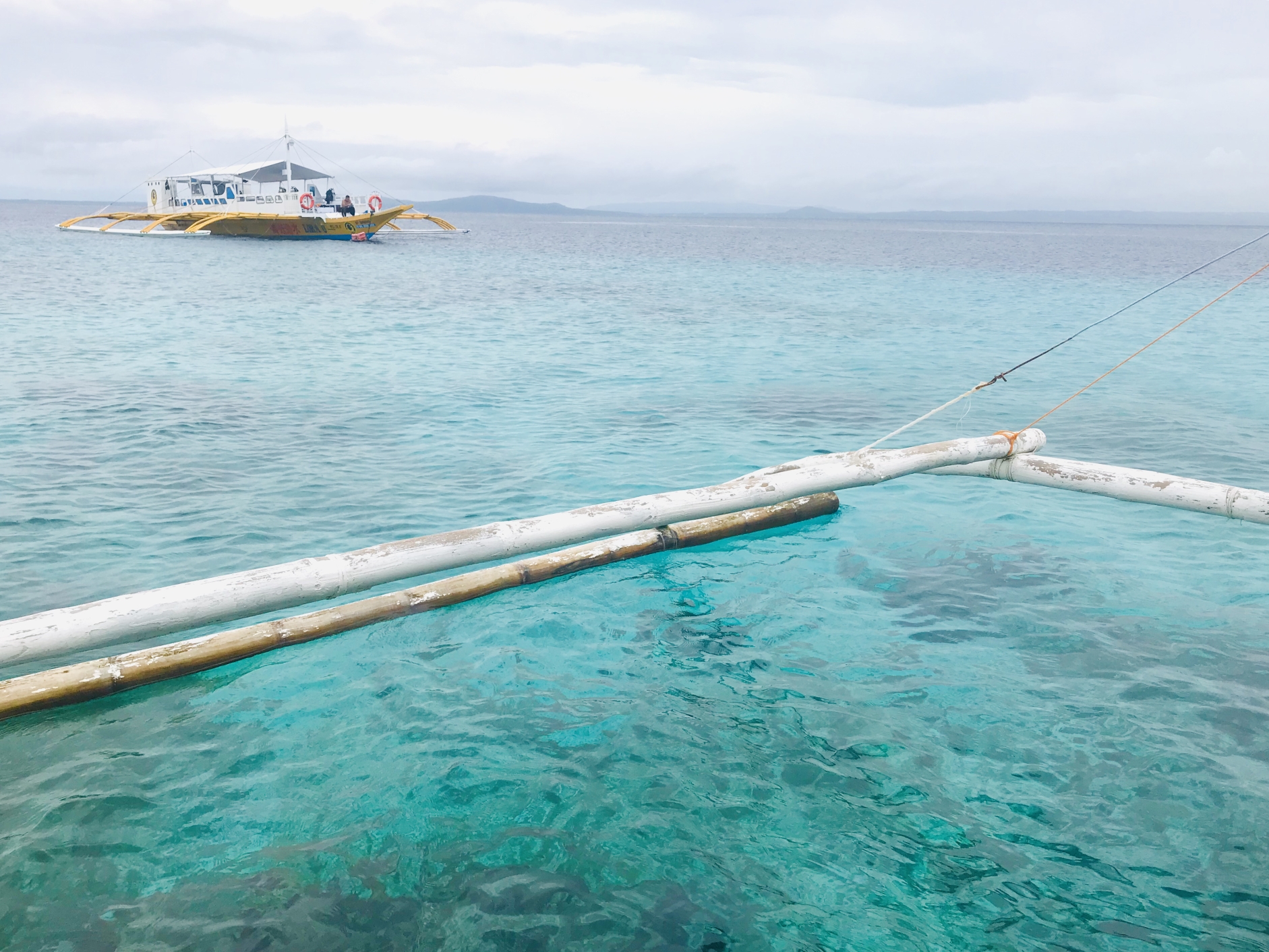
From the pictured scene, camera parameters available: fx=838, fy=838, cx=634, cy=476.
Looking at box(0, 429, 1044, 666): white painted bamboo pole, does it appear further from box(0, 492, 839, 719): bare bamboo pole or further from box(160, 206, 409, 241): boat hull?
box(160, 206, 409, 241): boat hull

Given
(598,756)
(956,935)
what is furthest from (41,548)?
(956,935)

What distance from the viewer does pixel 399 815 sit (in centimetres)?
533

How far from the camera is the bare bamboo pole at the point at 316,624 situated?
237 inches

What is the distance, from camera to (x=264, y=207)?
74.6 m

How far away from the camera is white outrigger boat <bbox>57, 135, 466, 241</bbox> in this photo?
240ft

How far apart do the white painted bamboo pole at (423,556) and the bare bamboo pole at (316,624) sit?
58 centimetres

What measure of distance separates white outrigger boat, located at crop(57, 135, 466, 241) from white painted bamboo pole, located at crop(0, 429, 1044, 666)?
7117 cm

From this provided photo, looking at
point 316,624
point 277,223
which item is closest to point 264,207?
point 277,223

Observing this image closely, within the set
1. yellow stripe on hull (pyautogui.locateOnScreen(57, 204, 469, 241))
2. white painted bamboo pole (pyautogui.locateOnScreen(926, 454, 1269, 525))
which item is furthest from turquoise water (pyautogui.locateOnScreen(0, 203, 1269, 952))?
yellow stripe on hull (pyautogui.locateOnScreen(57, 204, 469, 241))

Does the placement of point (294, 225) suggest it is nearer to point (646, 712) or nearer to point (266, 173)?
point (266, 173)

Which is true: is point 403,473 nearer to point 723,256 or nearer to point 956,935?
point 956,935

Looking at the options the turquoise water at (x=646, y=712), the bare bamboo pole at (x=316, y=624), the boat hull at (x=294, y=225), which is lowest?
the turquoise water at (x=646, y=712)

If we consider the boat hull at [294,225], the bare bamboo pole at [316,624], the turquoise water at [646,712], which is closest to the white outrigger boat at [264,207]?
the boat hull at [294,225]

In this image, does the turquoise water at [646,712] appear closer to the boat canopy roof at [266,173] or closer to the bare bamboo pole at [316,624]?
the bare bamboo pole at [316,624]
